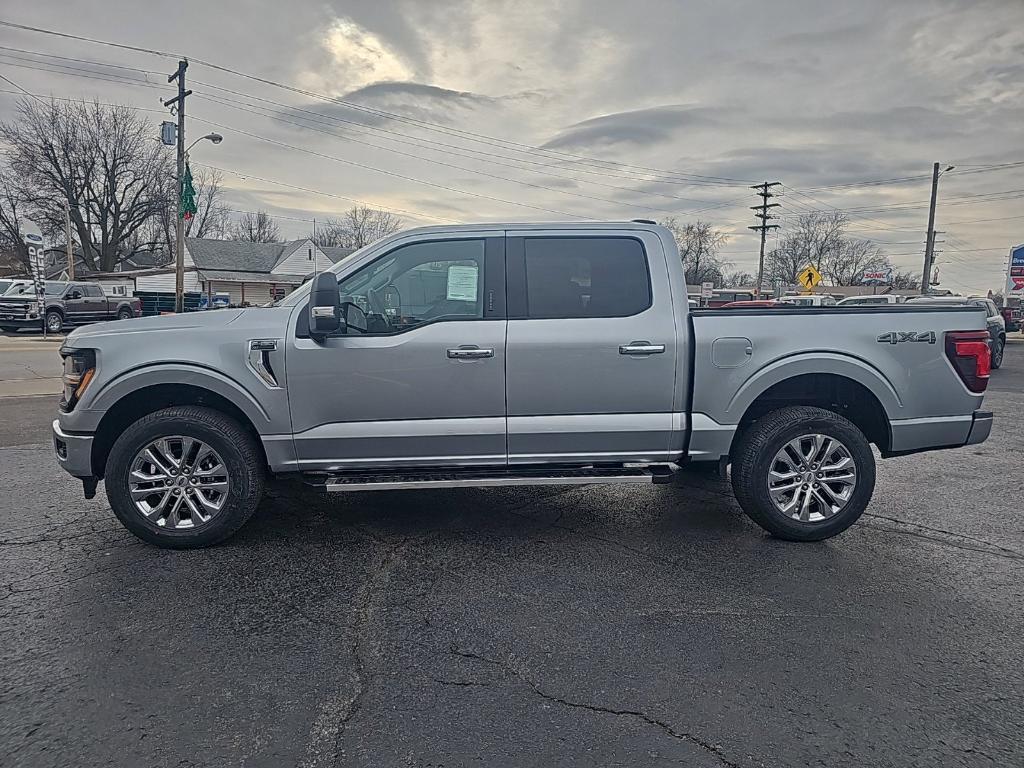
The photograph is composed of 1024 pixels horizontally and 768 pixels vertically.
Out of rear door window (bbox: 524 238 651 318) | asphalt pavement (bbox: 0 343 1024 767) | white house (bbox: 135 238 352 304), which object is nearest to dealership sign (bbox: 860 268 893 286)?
white house (bbox: 135 238 352 304)

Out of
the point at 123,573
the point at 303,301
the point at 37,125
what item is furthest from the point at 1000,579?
the point at 37,125

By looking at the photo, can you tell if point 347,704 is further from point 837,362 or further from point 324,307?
point 837,362

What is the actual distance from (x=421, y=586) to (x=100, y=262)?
190 ft

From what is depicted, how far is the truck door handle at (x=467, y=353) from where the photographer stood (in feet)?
Result: 13.7

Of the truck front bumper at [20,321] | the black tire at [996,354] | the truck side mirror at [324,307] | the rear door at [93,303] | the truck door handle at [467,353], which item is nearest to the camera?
the truck side mirror at [324,307]

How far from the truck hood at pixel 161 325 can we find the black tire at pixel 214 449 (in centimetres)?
51

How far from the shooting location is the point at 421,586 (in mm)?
3746

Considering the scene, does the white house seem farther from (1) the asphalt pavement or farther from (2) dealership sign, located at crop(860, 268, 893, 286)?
(2) dealership sign, located at crop(860, 268, 893, 286)

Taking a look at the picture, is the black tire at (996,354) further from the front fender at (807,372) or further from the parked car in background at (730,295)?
the parked car in background at (730,295)

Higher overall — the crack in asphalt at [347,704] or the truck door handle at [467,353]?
the truck door handle at [467,353]

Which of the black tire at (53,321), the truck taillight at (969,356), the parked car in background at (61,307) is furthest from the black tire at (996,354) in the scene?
the black tire at (53,321)

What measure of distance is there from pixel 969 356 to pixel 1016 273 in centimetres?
3885

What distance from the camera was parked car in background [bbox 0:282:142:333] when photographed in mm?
24266

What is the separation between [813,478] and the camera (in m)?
4.40
